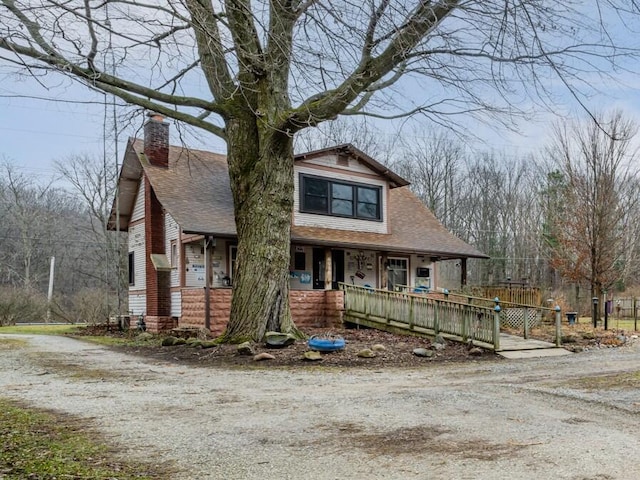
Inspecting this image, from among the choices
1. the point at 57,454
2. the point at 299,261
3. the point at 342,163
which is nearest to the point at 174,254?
the point at 299,261

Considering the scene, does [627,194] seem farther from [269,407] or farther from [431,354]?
[269,407]

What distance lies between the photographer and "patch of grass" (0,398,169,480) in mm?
3555

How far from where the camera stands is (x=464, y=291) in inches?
773

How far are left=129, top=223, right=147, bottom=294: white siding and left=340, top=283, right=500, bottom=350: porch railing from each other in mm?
7430

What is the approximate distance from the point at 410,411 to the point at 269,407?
1.54 metres

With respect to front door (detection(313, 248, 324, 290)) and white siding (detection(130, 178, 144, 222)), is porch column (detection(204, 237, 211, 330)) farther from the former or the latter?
white siding (detection(130, 178, 144, 222))

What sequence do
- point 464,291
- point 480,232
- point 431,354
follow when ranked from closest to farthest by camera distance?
1. point 431,354
2. point 464,291
3. point 480,232

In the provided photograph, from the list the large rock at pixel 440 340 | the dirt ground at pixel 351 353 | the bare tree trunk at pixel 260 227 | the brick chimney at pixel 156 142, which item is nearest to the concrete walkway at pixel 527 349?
the dirt ground at pixel 351 353

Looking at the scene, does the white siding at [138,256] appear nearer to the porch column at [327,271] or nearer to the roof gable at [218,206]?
the roof gable at [218,206]

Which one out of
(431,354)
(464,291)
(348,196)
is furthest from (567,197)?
(431,354)

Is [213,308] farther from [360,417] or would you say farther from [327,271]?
[360,417]

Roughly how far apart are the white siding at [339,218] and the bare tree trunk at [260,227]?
19.7ft

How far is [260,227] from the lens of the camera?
11.5 m

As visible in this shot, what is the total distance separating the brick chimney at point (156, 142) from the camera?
1830 cm
